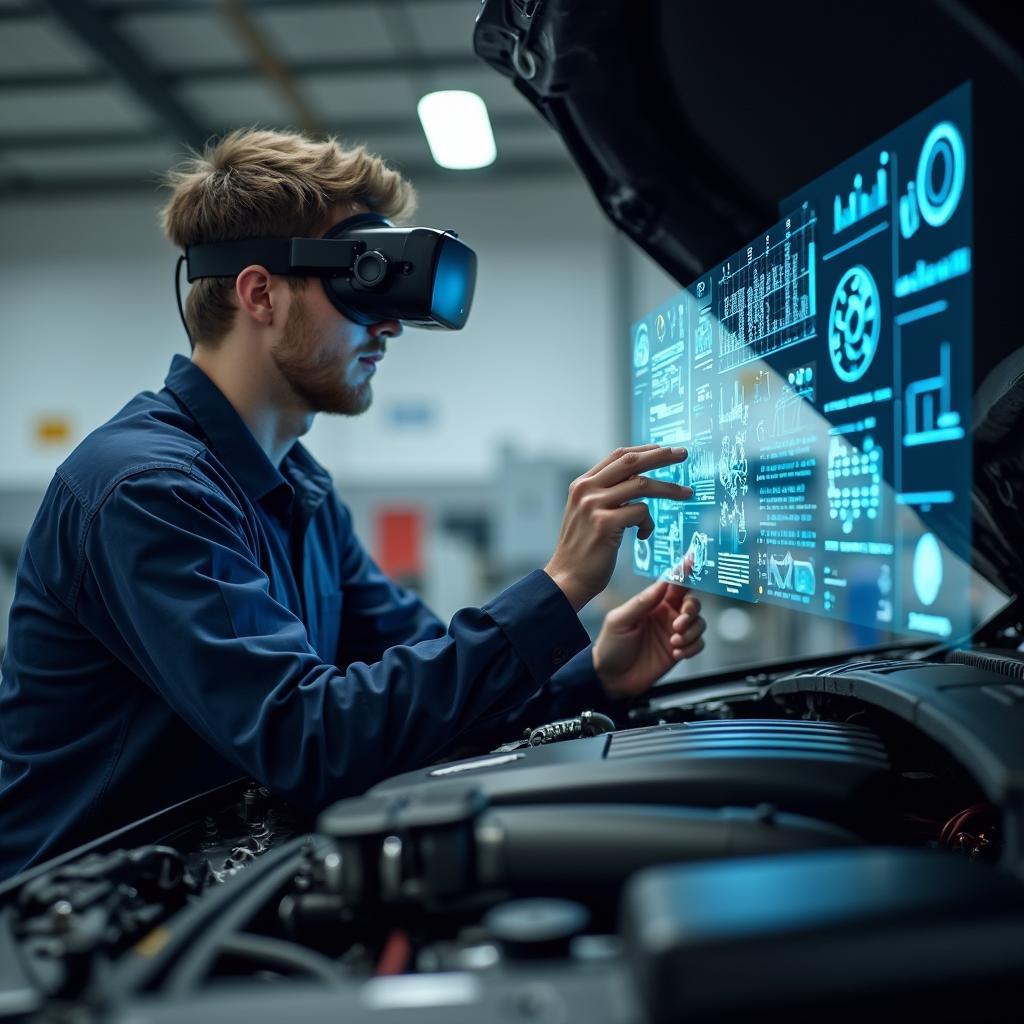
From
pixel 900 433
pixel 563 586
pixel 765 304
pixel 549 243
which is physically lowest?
pixel 563 586

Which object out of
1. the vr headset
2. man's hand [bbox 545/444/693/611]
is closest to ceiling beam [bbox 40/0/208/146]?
the vr headset

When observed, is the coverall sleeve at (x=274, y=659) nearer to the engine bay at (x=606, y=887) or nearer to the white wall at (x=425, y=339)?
the engine bay at (x=606, y=887)

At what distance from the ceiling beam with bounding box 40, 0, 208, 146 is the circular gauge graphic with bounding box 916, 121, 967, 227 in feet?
13.5

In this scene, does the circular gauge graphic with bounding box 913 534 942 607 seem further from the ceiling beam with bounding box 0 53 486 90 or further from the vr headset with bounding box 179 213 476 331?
the ceiling beam with bounding box 0 53 486 90

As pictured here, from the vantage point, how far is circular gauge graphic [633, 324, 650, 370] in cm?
136

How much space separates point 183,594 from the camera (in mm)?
936

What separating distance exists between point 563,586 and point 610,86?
1.83 ft

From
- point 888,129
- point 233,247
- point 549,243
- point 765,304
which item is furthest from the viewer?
point 549,243

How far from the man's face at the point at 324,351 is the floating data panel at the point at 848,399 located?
0.43 meters

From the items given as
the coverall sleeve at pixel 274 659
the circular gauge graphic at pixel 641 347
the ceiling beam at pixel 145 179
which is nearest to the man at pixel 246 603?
the coverall sleeve at pixel 274 659

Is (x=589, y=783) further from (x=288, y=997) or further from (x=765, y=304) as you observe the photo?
(x=765, y=304)

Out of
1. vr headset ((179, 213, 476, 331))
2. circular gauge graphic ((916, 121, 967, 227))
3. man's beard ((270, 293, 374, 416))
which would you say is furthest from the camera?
man's beard ((270, 293, 374, 416))

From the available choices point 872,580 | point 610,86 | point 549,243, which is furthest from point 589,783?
point 549,243

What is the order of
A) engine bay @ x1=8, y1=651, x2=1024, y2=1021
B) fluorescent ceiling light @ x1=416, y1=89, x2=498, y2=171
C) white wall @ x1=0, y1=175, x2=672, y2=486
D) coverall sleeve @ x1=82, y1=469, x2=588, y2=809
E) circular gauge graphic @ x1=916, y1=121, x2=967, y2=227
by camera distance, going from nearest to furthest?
engine bay @ x1=8, y1=651, x2=1024, y2=1021
circular gauge graphic @ x1=916, y1=121, x2=967, y2=227
coverall sleeve @ x1=82, y1=469, x2=588, y2=809
fluorescent ceiling light @ x1=416, y1=89, x2=498, y2=171
white wall @ x1=0, y1=175, x2=672, y2=486
